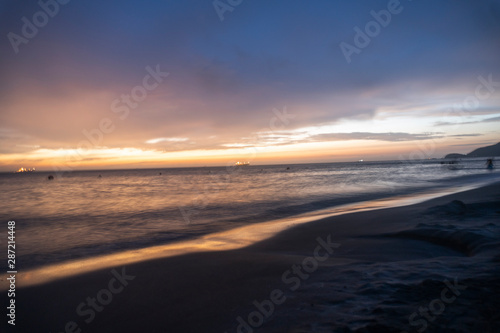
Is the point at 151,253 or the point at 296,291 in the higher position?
the point at 296,291

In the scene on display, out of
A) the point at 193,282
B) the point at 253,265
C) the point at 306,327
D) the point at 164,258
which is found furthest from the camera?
the point at 164,258

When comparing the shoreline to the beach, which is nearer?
the beach

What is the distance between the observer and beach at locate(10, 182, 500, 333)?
3.89 m

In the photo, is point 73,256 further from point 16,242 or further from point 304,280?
point 304,280

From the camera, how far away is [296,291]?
5.05 m

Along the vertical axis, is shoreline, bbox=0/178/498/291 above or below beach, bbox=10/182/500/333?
below

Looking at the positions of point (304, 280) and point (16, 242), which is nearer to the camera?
point (304, 280)

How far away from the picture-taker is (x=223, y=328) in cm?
412

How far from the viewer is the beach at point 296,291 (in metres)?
3.89

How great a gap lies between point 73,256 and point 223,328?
7.19m

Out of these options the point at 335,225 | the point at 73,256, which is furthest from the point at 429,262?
the point at 73,256

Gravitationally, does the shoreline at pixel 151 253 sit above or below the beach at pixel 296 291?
below

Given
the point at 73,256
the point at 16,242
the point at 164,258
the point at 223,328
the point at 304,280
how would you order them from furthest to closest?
the point at 16,242 → the point at 73,256 → the point at 164,258 → the point at 304,280 → the point at 223,328

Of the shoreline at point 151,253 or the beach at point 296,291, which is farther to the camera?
the shoreline at point 151,253
